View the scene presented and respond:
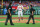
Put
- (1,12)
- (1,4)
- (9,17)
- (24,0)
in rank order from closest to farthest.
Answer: (9,17) < (1,12) < (1,4) < (24,0)

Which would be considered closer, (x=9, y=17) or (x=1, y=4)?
(x=9, y=17)

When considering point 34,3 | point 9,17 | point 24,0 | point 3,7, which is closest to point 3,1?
point 3,7

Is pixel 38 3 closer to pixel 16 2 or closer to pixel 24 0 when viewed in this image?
pixel 24 0

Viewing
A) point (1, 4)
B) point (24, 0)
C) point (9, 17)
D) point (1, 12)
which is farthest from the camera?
point (24, 0)

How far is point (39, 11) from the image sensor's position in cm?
2412

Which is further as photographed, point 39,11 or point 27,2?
point 27,2

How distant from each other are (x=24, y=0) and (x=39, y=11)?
5.44m

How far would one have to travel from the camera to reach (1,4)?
84.7ft

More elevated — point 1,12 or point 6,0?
point 6,0

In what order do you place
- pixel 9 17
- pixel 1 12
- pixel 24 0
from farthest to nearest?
1. pixel 24 0
2. pixel 1 12
3. pixel 9 17

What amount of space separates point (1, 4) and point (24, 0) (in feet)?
19.2

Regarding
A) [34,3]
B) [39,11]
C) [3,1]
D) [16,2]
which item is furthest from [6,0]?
[39,11]

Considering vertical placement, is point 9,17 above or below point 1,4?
below

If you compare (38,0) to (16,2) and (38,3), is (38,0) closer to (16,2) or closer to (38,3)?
(38,3)
